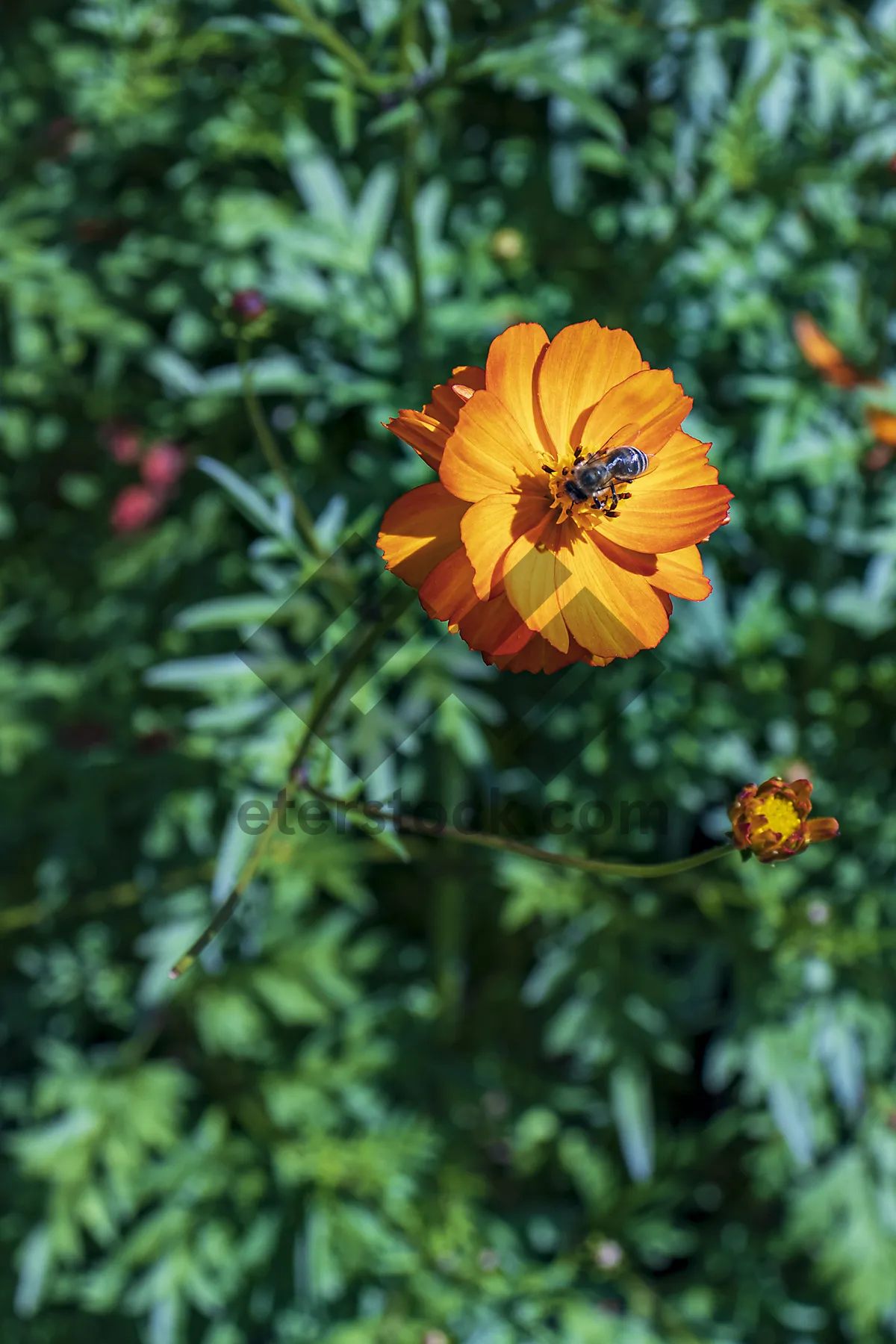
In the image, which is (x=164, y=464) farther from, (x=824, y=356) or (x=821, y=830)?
(x=821, y=830)

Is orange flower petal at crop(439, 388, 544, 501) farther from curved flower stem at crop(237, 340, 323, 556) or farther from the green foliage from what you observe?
the green foliage

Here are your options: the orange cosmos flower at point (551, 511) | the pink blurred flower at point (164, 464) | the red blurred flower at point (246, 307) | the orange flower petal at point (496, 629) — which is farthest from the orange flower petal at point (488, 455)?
the pink blurred flower at point (164, 464)

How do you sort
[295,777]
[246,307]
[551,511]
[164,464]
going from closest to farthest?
[551,511], [295,777], [246,307], [164,464]

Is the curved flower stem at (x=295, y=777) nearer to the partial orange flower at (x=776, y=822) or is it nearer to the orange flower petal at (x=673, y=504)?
the orange flower petal at (x=673, y=504)

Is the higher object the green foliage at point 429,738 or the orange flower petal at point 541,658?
the orange flower petal at point 541,658

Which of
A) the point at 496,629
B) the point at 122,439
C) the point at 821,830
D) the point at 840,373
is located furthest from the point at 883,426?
the point at 122,439
